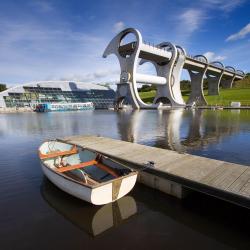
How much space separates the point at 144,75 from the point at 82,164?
289ft

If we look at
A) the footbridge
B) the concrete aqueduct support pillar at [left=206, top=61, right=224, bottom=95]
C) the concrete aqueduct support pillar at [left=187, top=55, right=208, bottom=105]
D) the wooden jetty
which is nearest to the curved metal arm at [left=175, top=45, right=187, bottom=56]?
the footbridge

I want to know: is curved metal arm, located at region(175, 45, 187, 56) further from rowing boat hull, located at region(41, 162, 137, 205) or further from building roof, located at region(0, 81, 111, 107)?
rowing boat hull, located at region(41, 162, 137, 205)

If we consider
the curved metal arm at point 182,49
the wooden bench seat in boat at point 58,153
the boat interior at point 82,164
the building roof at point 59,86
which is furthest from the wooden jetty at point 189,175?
the building roof at point 59,86

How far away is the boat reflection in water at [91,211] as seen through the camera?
33.1 feet

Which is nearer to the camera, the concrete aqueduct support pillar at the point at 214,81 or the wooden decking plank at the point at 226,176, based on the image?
the wooden decking plank at the point at 226,176

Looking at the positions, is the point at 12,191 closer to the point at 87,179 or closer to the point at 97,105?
the point at 87,179

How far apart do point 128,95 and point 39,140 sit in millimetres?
71032

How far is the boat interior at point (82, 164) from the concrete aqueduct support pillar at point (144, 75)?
7837 cm

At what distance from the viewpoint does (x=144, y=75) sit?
98000 millimetres

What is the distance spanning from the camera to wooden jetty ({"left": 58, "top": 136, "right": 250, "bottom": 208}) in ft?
33.3

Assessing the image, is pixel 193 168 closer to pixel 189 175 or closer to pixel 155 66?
pixel 189 175

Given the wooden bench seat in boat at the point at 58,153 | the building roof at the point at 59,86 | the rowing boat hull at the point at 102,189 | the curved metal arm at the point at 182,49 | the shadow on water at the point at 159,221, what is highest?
the curved metal arm at the point at 182,49

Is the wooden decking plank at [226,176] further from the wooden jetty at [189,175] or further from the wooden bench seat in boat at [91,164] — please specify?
the wooden bench seat in boat at [91,164]

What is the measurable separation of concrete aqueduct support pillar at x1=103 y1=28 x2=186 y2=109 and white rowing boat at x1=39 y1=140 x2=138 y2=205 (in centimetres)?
7908
